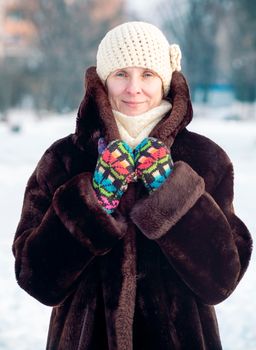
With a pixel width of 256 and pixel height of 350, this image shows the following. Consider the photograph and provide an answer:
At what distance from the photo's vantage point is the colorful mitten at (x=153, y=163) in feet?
4.92

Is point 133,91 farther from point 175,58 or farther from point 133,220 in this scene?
point 133,220

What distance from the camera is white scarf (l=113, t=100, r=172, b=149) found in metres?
1.62

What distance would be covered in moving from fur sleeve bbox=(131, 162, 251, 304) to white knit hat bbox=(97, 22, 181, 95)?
33 centimetres

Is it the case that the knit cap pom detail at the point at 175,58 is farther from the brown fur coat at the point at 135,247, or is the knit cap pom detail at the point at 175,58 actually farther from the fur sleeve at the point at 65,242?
the fur sleeve at the point at 65,242

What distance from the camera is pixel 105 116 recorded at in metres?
1.60

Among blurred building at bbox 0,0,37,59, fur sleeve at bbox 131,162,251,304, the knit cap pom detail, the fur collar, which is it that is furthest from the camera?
blurred building at bbox 0,0,37,59

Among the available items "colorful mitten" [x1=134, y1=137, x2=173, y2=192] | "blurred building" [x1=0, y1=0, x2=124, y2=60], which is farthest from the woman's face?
"blurred building" [x1=0, y1=0, x2=124, y2=60]

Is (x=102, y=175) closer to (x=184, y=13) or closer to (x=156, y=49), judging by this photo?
(x=156, y=49)

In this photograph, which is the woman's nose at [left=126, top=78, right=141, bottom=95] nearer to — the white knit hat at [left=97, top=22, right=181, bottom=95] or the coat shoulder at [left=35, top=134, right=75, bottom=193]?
the white knit hat at [left=97, top=22, right=181, bottom=95]

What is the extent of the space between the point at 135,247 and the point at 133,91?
0.45 m

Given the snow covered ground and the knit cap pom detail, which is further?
the snow covered ground

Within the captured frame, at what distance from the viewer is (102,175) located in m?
1.52

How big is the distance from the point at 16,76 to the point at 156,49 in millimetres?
28263

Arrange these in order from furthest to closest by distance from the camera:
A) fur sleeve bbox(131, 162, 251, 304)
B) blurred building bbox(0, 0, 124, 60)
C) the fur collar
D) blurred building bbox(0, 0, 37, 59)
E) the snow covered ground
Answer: blurred building bbox(0, 0, 37, 59), blurred building bbox(0, 0, 124, 60), the snow covered ground, the fur collar, fur sleeve bbox(131, 162, 251, 304)
